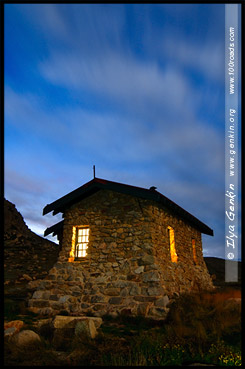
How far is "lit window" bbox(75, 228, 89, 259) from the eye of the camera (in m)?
11.9

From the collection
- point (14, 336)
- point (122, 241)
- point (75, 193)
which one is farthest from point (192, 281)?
point (14, 336)

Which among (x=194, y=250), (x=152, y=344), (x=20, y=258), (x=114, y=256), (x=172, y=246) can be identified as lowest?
(x=20, y=258)

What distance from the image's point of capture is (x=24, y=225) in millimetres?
37219

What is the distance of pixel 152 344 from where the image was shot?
6.34 m

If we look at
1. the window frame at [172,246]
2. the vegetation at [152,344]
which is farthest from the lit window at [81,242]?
the window frame at [172,246]

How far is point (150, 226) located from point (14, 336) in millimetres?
5887

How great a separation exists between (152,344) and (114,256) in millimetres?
4905

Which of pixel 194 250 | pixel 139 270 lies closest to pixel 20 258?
pixel 194 250

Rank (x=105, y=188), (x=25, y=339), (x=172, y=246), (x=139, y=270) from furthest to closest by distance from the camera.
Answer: (x=172, y=246) → (x=105, y=188) → (x=139, y=270) → (x=25, y=339)

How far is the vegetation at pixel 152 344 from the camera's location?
5785 mm

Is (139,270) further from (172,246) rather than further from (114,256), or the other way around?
(172,246)

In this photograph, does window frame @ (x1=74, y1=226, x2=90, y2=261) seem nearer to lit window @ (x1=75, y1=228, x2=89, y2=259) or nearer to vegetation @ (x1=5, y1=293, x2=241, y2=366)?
lit window @ (x1=75, y1=228, x2=89, y2=259)

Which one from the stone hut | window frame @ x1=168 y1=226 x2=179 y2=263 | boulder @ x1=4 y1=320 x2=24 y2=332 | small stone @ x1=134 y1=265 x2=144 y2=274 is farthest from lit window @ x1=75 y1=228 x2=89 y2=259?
boulder @ x1=4 y1=320 x2=24 y2=332

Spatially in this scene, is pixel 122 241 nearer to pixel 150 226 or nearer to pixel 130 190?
pixel 150 226
